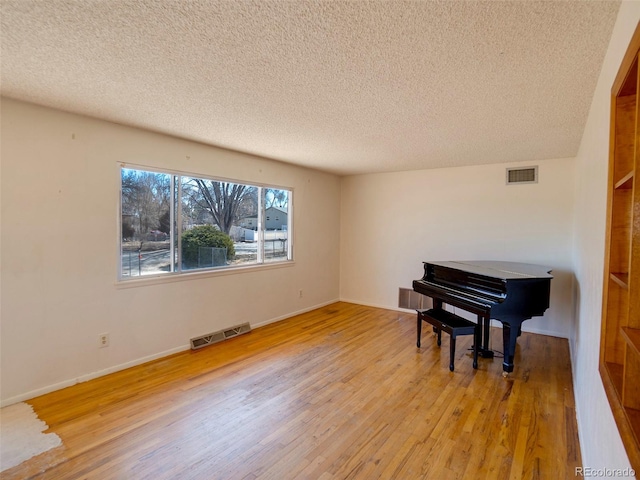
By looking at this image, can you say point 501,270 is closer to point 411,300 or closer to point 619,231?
point 411,300

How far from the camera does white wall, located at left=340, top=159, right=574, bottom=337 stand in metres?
4.21

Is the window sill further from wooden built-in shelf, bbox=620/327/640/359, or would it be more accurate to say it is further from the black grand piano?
wooden built-in shelf, bbox=620/327/640/359

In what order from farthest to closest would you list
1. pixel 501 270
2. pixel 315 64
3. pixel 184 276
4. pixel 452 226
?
pixel 452 226 → pixel 184 276 → pixel 501 270 → pixel 315 64

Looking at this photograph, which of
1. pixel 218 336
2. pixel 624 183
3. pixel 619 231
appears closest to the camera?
pixel 624 183

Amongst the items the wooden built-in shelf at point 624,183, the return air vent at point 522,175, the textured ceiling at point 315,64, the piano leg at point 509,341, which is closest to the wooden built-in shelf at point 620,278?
the wooden built-in shelf at point 624,183

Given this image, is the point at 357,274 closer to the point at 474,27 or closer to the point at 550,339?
the point at 550,339

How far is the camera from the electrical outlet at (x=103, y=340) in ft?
9.76

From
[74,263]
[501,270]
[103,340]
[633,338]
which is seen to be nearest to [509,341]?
[501,270]

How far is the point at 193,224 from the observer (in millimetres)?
3750

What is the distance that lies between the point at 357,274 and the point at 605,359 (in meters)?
4.69

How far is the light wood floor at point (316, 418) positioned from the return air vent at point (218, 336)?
0.31 feet

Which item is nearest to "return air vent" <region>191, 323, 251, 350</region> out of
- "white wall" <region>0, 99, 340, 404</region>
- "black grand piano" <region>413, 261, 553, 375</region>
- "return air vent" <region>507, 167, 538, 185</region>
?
"white wall" <region>0, 99, 340, 404</region>

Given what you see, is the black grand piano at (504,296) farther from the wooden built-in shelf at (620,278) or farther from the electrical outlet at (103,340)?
the electrical outlet at (103,340)

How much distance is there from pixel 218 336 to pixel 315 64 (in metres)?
3.26
